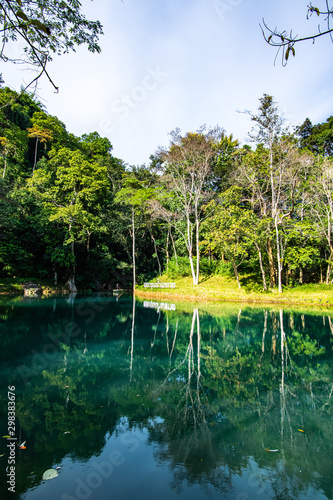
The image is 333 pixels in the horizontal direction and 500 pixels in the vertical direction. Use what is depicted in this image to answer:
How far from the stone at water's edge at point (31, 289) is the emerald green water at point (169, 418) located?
15.2 m

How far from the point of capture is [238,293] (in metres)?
17.7

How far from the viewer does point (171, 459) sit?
2719 mm

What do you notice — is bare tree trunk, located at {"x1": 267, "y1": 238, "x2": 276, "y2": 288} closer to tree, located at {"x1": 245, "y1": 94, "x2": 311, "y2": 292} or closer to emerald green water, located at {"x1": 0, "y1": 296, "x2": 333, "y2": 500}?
tree, located at {"x1": 245, "y1": 94, "x2": 311, "y2": 292}

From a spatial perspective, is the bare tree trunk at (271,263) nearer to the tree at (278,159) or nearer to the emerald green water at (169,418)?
the tree at (278,159)

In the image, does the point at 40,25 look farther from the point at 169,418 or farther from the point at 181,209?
the point at 181,209

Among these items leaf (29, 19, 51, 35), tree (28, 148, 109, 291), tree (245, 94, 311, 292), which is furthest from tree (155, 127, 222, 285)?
leaf (29, 19, 51, 35)

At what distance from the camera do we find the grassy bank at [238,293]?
603 inches

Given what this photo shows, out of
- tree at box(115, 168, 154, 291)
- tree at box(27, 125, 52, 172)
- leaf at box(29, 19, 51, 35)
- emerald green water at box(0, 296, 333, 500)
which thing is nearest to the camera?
leaf at box(29, 19, 51, 35)

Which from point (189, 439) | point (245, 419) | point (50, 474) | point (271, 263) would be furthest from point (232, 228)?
point (50, 474)

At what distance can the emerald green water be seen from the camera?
239 cm

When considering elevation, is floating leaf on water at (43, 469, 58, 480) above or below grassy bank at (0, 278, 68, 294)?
below

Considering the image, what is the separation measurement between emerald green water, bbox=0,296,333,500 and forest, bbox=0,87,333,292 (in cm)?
1113

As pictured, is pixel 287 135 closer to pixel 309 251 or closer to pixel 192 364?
pixel 309 251

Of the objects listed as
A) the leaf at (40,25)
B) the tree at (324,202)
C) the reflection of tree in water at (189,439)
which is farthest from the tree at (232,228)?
the leaf at (40,25)
